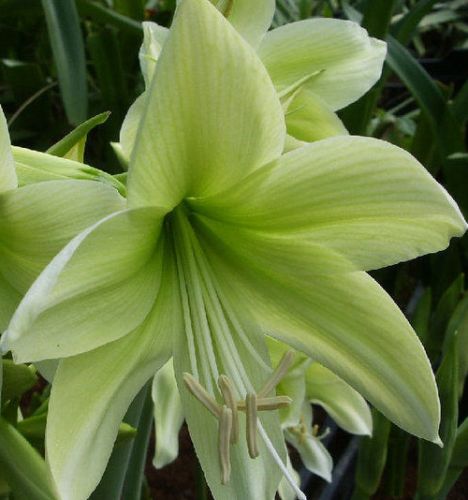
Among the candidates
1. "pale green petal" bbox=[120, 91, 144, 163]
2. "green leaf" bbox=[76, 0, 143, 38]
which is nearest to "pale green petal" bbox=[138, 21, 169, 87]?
"pale green petal" bbox=[120, 91, 144, 163]

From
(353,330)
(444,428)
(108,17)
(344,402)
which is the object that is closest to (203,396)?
(353,330)

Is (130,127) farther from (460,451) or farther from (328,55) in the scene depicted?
(460,451)

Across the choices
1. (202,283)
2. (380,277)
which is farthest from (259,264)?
(380,277)

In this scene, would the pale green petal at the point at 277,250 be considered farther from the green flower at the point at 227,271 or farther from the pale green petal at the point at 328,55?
the pale green petal at the point at 328,55

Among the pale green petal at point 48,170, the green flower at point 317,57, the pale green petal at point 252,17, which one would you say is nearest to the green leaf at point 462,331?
the green flower at point 317,57

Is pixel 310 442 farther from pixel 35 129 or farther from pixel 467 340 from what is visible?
pixel 35 129
